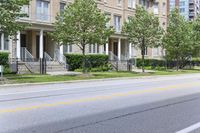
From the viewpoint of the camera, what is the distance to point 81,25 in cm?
3189

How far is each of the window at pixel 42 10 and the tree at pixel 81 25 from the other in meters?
8.36

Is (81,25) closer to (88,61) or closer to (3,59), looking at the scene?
(3,59)

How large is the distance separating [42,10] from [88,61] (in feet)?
23.3

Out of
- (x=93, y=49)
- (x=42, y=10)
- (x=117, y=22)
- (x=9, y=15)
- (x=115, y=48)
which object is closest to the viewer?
(x=9, y=15)

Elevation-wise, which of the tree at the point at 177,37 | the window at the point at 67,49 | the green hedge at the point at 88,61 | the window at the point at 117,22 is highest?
the window at the point at 117,22

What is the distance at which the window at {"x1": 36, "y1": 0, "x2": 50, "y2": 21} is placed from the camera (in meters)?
40.1

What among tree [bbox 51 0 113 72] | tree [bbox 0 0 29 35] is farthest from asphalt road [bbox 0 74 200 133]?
tree [bbox 51 0 113 72]

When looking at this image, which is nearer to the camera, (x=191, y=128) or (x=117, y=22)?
(x=191, y=128)

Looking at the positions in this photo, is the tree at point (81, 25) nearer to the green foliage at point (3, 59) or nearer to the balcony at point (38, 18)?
the green foliage at point (3, 59)

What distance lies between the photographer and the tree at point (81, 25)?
31.5 metres

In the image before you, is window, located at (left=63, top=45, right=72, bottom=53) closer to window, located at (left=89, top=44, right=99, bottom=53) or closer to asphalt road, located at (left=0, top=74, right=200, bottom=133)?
window, located at (left=89, top=44, right=99, bottom=53)

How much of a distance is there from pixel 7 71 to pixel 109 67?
16.2 meters

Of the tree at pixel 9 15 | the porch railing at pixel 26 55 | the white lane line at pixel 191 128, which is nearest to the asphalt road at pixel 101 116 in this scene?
the white lane line at pixel 191 128

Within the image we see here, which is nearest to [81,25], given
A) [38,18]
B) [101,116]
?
[38,18]
